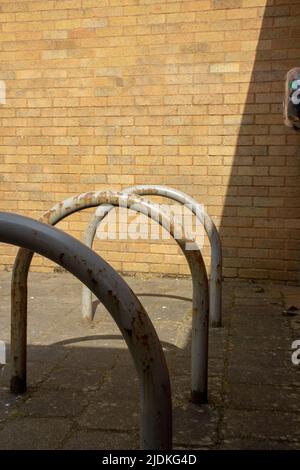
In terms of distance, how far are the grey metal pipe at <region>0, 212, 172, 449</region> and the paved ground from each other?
0.67 meters

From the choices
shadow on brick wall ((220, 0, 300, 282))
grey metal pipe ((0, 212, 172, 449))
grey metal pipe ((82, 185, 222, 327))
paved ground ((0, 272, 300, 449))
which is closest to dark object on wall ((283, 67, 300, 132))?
grey metal pipe ((0, 212, 172, 449))

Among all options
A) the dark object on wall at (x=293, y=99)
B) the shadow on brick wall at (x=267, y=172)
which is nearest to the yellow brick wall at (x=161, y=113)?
the shadow on brick wall at (x=267, y=172)

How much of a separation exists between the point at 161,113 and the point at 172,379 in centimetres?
302

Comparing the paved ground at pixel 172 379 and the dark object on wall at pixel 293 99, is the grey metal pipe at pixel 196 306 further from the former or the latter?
the dark object on wall at pixel 293 99

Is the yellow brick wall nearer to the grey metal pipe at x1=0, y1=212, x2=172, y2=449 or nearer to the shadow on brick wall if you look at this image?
the shadow on brick wall

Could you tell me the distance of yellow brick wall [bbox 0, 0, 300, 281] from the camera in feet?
15.2

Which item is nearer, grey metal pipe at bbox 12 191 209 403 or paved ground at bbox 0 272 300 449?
paved ground at bbox 0 272 300 449

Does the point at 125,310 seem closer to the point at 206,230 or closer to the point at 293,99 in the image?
the point at 293,99

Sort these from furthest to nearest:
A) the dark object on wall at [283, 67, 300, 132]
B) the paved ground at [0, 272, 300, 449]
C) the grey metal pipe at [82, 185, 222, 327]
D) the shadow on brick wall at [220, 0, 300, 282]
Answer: the shadow on brick wall at [220, 0, 300, 282] < the grey metal pipe at [82, 185, 222, 327] < the paved ground at [0, 272, 300, 449] < the dark object on wall at [283, 67, 300, 132]

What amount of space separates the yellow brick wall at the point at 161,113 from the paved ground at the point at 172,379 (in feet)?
3.44

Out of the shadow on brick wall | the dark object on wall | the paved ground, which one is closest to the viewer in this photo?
the dark object on wall

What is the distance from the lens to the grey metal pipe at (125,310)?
131 centimetres

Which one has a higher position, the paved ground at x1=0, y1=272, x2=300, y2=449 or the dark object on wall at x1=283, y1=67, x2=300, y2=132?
the dark object on wall at x1=283, y1=67, x2=300, y2=132

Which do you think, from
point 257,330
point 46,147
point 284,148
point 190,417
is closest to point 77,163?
point 46,147
